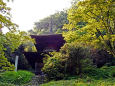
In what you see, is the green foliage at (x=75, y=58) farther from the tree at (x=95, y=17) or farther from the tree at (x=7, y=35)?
the tree at (x=7, y=35)

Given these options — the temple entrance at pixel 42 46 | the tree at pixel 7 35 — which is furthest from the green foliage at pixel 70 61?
the tree at pixel 7 35

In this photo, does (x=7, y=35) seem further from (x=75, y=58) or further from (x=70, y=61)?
(x=75, y=58)

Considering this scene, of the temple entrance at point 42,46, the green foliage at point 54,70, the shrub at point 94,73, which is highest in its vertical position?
the temple entrance at point 42,46

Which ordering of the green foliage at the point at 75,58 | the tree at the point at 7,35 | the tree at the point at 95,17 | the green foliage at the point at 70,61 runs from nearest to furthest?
the tree at the point at 7,35 < the tree at the point at 95,17 < the green foliage at the point at 70,61 < the green foliage at the point at 75,58

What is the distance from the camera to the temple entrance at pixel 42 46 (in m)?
12.9

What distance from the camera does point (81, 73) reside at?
8789mm

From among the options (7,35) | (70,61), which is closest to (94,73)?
(70,61)

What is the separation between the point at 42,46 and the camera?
1452 cm

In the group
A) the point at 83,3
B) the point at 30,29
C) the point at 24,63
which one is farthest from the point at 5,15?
the point at 30,29

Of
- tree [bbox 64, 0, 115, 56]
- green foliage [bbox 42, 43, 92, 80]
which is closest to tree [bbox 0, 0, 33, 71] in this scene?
tree [bbox 64, 0, 115, 56]

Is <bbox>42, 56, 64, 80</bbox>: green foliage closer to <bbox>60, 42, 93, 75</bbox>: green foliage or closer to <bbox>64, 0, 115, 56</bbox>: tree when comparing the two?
<bbox>60, 42, 93, 75</bbox>: green foliage

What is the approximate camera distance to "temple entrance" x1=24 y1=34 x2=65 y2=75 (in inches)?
508

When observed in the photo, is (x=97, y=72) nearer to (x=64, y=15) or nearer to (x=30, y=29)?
(x=64, y=15)

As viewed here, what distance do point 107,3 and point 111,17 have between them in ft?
2.26
